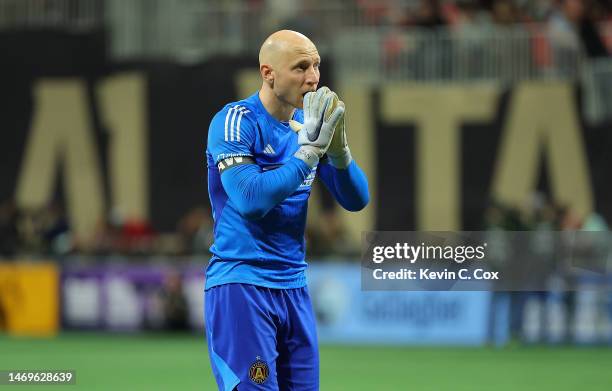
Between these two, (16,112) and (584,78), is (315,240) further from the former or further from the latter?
(16,112)

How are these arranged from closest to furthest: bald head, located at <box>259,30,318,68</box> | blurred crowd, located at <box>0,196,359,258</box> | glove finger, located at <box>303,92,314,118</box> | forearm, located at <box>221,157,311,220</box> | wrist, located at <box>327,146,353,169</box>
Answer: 1. forearm, located at <box>221,157,311,220</box>
2. glove finger, located at <box>303,92,314,118</box>
3. bald head, located at <box>259,30,318,68</box>
4. wrist, located at <box>327,146,353,169</box>
5. blurred crowd, located at <box>0,196,359,258</box>

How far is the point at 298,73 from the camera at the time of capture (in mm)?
5098

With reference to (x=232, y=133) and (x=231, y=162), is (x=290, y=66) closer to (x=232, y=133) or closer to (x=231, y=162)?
(x=232, y=133)

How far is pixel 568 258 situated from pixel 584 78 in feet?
10.6

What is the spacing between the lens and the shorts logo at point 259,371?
5.09 metres

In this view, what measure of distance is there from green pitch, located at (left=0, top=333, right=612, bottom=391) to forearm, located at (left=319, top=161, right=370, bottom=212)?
6830mm

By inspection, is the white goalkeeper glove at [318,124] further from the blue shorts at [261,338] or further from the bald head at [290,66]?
the blue shorts at [261,338]

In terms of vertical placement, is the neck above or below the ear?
below

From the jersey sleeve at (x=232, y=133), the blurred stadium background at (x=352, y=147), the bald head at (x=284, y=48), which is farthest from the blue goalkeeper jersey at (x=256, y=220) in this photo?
the blurred stadium background at (x=352, y=147)

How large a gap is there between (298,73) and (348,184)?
553mm

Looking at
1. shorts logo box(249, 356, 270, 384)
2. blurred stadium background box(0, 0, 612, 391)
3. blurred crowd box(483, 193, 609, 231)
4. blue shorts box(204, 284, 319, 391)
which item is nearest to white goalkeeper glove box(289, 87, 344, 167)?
blue shorts box(204, 284, 319, 391)

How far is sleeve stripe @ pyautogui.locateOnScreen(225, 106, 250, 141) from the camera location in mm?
5043

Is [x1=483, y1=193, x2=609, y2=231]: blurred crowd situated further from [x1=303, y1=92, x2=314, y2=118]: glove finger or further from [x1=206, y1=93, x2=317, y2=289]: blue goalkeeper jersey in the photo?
[x1=303, y1=92, x2=314, y2=118]: glove finger

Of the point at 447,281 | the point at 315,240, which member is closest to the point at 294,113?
the point at 447,281
